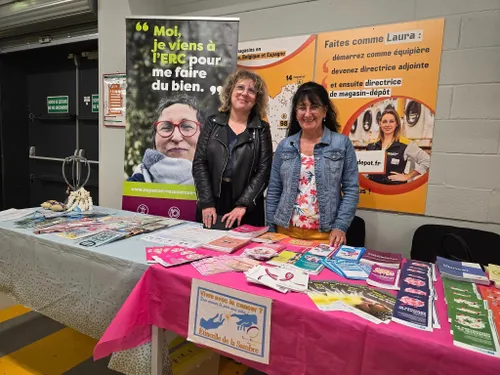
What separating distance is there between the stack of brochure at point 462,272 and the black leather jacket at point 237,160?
966 millimetres

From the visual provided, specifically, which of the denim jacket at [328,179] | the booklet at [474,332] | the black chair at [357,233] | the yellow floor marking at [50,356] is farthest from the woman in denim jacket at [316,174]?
the yellow floor marking at [50,356]

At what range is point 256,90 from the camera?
188cm

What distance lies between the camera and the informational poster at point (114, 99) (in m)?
2.99

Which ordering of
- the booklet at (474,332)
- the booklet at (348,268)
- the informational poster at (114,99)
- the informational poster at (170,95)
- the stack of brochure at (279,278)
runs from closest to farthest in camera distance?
the booklet at (474,332)
the stack of brochure at (279,278)
the booklet at (348,268)
the informational poster at (170,95)
the informational poster at (114,99)

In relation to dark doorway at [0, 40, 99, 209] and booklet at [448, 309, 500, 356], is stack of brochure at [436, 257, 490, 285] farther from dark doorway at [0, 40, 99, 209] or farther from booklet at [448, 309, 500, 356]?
dark doorway at [0, 40, 99, 209]

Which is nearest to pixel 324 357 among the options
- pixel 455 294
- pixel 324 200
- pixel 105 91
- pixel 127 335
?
pixel 455 294

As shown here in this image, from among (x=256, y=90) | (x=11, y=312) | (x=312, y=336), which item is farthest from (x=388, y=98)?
(x=11, y=312)

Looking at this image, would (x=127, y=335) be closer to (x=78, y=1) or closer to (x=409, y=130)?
(x=409, y=130)

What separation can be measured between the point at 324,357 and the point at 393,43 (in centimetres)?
202

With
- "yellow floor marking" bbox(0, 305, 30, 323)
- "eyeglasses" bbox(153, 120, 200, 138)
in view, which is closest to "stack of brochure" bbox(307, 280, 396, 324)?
"eyeglasses" bbox(153, 120, 200, 138)

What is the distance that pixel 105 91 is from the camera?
10.1 feet

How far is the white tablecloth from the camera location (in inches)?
48.3

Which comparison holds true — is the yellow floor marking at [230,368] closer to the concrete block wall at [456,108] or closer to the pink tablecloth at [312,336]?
the pink tablecloth at [312,336]

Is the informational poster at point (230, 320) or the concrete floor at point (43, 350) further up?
the informational poster at point (230, 320)
